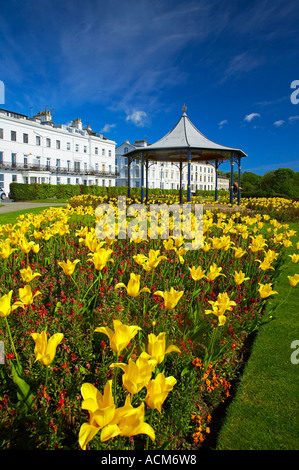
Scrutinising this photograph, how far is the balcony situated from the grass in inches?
2021

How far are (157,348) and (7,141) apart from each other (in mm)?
54420

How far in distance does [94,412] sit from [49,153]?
196ft

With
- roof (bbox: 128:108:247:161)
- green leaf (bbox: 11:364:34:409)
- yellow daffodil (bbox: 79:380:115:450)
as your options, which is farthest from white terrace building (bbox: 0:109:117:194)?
yellow daffodil (bbox: 79:380:115:450)

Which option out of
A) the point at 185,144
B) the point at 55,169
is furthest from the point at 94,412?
the point at 55,169

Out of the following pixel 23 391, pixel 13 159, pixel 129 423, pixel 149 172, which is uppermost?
pixel 149 172

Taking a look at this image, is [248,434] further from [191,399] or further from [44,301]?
[44,301]

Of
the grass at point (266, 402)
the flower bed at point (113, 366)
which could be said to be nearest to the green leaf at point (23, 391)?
the flower bed at point (113, 366)

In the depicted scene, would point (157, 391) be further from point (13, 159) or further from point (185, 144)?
point (13, 159)

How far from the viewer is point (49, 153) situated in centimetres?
5525

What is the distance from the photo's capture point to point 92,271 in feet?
13.8

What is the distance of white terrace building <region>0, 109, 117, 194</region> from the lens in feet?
157

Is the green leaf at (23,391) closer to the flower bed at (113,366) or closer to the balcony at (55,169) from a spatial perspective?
the flower bed at (113,366)

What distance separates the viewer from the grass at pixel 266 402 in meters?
2.16

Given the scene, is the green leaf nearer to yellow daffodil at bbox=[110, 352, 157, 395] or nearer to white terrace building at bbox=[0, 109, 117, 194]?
yellow daffodil at bbox=[110, 352, 157, 395]
